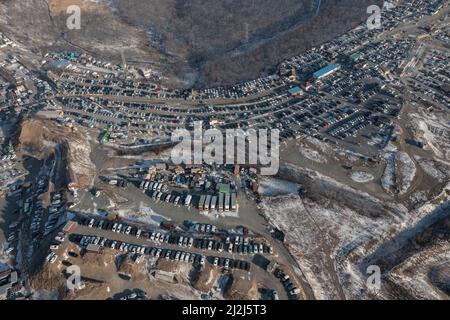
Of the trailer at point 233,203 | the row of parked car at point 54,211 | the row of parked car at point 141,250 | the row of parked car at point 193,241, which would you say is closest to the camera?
the row of parked car at point 141,250

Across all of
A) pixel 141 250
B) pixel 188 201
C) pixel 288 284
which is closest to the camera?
pixel 288 284

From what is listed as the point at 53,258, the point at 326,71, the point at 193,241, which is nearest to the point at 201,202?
the point at 193,241

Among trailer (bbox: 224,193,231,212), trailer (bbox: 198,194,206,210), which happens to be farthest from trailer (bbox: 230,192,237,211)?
trailer (bbox: 198,194,206,210)

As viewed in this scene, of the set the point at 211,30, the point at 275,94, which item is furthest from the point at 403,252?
the point at 211,30

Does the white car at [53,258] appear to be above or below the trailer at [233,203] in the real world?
below

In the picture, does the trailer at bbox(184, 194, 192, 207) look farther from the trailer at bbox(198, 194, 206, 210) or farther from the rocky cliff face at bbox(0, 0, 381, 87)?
the rocky cliff face at bbox(0, 0, 381, 87)

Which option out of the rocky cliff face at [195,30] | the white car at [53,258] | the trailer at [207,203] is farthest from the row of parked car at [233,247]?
the rocky cliff face at [195,30]

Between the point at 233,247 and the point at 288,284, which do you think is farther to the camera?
the point at 233,247

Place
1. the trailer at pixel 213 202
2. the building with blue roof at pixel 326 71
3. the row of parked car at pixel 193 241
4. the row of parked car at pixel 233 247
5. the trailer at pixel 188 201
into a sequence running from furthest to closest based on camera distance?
the building with blue roof at pixel 326 71 < the trailer at pixel 188 201 < the trailer at pixel 213 202 < the row of parked car at pixel 193 241 < the row of parked car at pixel 233 247

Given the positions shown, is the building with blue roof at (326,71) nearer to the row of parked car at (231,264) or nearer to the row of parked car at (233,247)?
the row of parked car at (233,247)

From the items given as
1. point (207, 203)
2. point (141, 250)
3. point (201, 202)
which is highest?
point (201, 202)

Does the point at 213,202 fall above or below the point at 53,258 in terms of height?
above

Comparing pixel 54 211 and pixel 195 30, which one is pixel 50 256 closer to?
pixel 54 211
